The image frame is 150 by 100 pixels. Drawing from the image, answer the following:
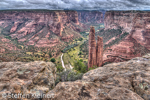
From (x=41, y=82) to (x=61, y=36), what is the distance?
10413 cm

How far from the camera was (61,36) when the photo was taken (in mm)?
110250

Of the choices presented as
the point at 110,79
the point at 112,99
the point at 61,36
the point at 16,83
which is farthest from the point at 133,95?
the point at 61,36

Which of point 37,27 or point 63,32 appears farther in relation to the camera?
point 37,27

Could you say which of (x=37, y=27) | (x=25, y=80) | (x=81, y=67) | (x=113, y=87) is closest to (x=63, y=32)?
(x=37, y=27)

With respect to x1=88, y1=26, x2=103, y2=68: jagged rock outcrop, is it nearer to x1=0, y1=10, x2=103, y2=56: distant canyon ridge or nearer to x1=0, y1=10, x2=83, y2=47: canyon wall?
x1=0, y1=10, x2=103, y2=56: distant canyon ridge

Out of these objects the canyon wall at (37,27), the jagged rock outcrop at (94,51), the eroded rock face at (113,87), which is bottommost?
the jagged rock outcrop at (94,51)

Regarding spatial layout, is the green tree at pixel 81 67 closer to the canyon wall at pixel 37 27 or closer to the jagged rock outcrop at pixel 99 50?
the jagged rock outcrop at pixel 99 50

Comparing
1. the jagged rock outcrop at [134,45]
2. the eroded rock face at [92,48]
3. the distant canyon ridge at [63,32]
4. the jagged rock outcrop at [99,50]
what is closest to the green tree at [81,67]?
the eroded rock face at [92,48]

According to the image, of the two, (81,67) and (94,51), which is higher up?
(94,51)

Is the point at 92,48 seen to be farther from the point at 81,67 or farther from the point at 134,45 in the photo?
the point at 134,45

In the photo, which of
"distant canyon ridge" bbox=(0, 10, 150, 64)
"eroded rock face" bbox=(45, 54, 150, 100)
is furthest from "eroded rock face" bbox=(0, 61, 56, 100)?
"distant canyon ridge" bbox=(0, 10, 150, 64)

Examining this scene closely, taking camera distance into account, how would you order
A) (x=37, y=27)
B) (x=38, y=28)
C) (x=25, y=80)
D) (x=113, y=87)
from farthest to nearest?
A: (x=37, y=27)
(x=38, y=28)
(x=25, y=80)
(x=113, y=87)

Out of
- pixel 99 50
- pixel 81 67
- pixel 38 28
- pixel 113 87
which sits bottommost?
pixel 81 67

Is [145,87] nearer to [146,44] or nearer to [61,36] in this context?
[146,44]
